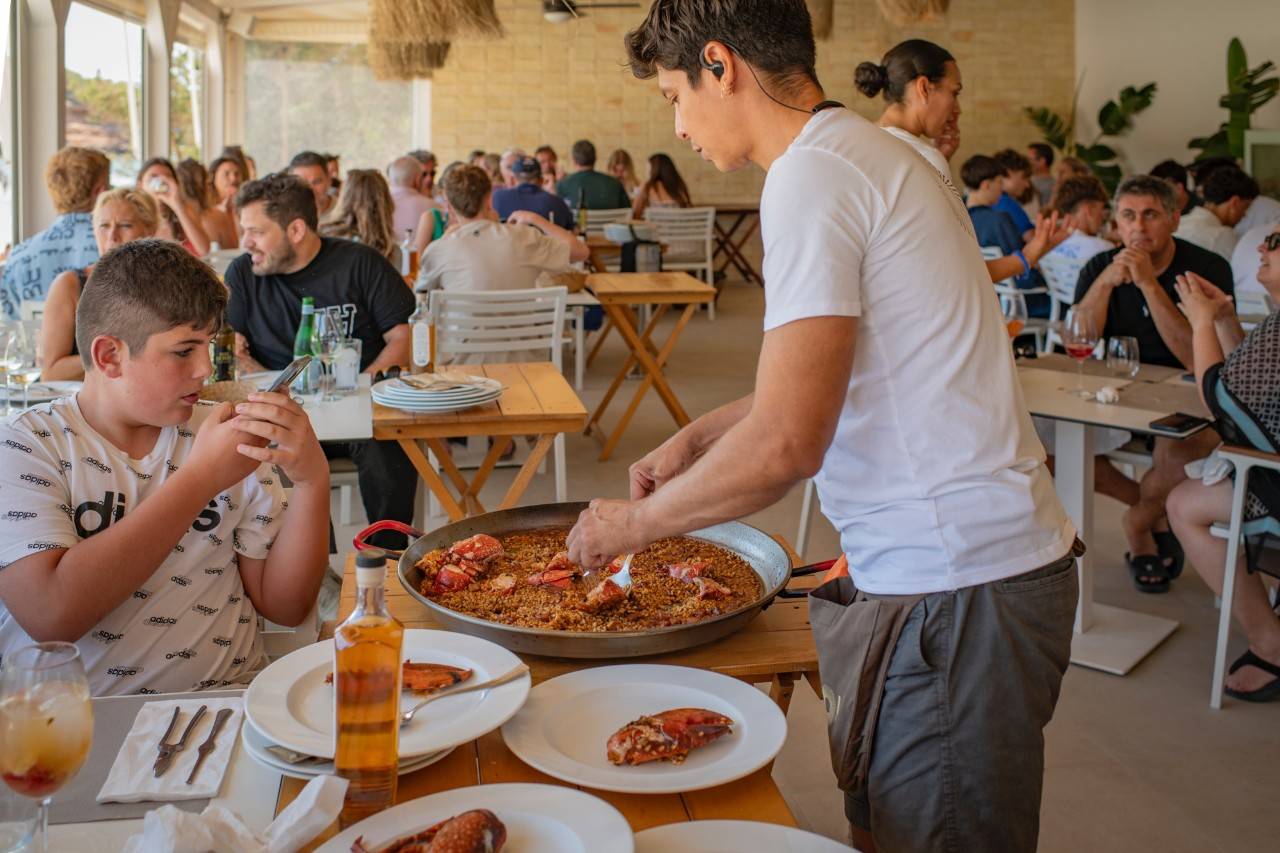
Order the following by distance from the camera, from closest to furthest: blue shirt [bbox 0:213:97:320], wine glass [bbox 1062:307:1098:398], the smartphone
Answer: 1. the smartphone
2. wine glass [bbox 1062:307:1098:398]
3. blue shirt [bbox 0:213:97:320]

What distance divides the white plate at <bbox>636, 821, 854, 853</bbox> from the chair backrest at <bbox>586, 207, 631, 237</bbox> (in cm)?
885

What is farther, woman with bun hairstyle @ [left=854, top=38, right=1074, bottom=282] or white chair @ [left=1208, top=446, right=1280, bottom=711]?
woman with bun hairstyle @ [left=854, top=38, right=1074, bottom=282]

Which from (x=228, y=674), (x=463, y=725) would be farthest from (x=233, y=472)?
(x=463, y=725)

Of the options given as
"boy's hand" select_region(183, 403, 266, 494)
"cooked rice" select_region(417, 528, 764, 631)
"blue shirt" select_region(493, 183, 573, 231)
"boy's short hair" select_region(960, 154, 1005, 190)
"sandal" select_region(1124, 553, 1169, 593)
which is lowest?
"sandal" select_region(1124, 553, 1169, 593)

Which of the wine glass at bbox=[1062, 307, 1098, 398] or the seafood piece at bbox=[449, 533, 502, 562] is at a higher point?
the wine glass at bbox=[1062, 307, 1098, 398]

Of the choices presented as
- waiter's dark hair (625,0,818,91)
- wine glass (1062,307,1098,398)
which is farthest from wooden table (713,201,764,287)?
waiter's dark hair (625,0,818,91)

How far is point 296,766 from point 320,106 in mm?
14084

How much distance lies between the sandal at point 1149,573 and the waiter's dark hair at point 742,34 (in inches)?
130

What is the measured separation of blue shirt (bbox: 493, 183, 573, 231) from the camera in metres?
8.23

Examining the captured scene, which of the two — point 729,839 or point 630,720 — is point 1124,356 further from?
point 729,839

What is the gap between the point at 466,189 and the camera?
5711 mm

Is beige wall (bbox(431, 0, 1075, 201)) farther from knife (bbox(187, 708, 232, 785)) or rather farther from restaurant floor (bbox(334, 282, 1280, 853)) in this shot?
knife (bbox(187, 708, 232, 785))

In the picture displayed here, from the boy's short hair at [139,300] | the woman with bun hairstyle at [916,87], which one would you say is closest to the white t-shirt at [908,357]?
the boy's short hair at [139,300]

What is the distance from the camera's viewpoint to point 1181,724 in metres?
3.23
